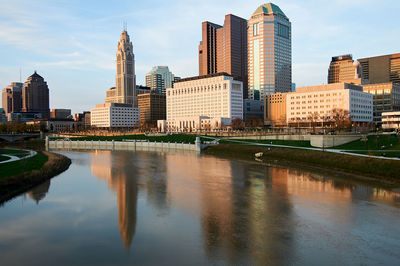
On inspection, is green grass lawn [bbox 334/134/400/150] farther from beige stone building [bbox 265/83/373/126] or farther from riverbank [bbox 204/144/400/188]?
beige stone building [bbox 265/83/373/126]

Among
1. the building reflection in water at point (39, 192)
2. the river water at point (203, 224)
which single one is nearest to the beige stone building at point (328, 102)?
the river water at point (203, 224)

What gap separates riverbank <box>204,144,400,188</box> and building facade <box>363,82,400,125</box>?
457 ft

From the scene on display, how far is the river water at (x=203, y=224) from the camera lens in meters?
18.4

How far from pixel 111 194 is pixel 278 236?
21.0 m

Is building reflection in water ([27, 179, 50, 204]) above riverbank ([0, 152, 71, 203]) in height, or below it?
below

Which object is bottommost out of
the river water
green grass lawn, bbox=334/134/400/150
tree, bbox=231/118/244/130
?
the river water

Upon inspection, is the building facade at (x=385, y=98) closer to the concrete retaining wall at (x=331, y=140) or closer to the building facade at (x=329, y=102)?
the building facade at (x=329, y=102)

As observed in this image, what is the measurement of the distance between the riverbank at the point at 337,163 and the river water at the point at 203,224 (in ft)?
18.8

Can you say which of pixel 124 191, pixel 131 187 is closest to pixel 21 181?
pixel 124 191

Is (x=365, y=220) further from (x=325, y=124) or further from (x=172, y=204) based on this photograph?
(x=325, y=124)

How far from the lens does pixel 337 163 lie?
167ft

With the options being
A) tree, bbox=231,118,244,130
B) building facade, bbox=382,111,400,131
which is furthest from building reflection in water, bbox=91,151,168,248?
building facade, bbox=382,111,400,131

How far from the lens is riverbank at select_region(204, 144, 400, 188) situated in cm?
4148

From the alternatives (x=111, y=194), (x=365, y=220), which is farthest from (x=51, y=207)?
(x=365, y=220)
